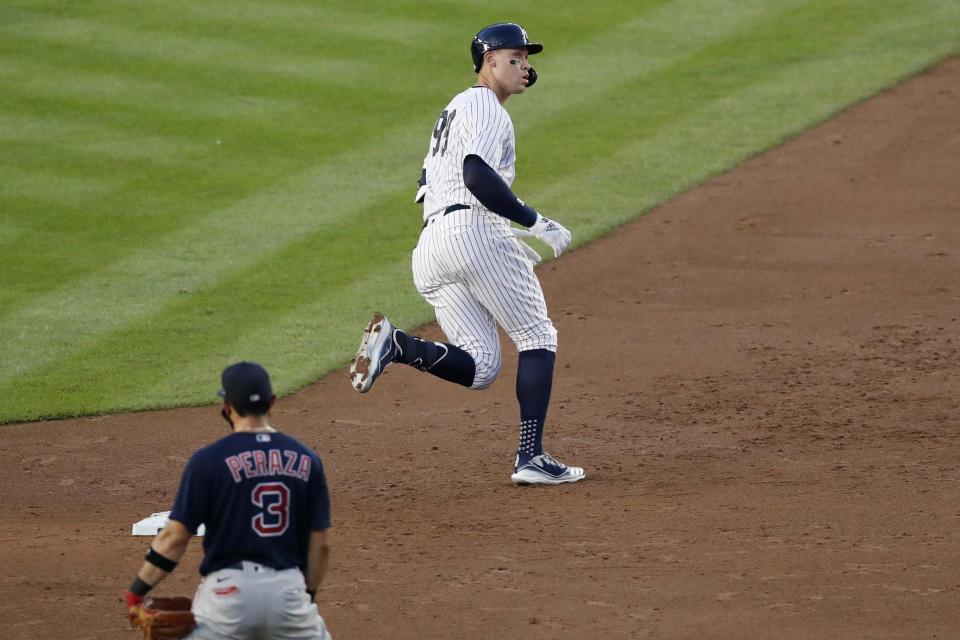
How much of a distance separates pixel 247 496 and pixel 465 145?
8.90 feet

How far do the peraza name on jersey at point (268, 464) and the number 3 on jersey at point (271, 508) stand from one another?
38 millimetres

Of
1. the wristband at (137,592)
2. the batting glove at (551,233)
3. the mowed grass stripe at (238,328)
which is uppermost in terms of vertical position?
the batting glove at (551,233)

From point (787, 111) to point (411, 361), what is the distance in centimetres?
827

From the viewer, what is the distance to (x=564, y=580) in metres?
5.39

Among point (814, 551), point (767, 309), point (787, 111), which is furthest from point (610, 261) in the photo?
point (814, 551)

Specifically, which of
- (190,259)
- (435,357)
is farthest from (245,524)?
(190,259)

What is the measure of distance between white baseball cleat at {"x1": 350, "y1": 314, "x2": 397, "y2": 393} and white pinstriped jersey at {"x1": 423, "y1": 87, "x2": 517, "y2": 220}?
665 mm

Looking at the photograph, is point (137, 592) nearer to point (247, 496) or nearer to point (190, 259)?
point (247, 496)

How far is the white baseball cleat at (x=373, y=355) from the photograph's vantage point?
Result: 626cm

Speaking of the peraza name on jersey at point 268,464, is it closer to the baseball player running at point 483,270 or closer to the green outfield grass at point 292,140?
the baseball player running at point 483,270

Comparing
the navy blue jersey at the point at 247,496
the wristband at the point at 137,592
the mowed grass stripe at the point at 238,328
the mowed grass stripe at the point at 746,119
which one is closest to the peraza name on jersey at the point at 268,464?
Result: the navy blue jersey at the point at 247,496

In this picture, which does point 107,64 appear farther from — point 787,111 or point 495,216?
point 495,216

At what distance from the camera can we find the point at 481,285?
6.43 meters

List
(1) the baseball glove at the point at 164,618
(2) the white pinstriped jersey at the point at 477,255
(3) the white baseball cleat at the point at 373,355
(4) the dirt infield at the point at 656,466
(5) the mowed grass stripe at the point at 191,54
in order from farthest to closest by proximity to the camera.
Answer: (5) the mowed grass stripe at the point at 191,54
(2) the white pinstriped jersey at the point at 477,255
(3) the white baseball cleat at the point at 373,355
(4) the dirt infield at the point at 656,466
(1) the baseball glove at the point at 164,618
